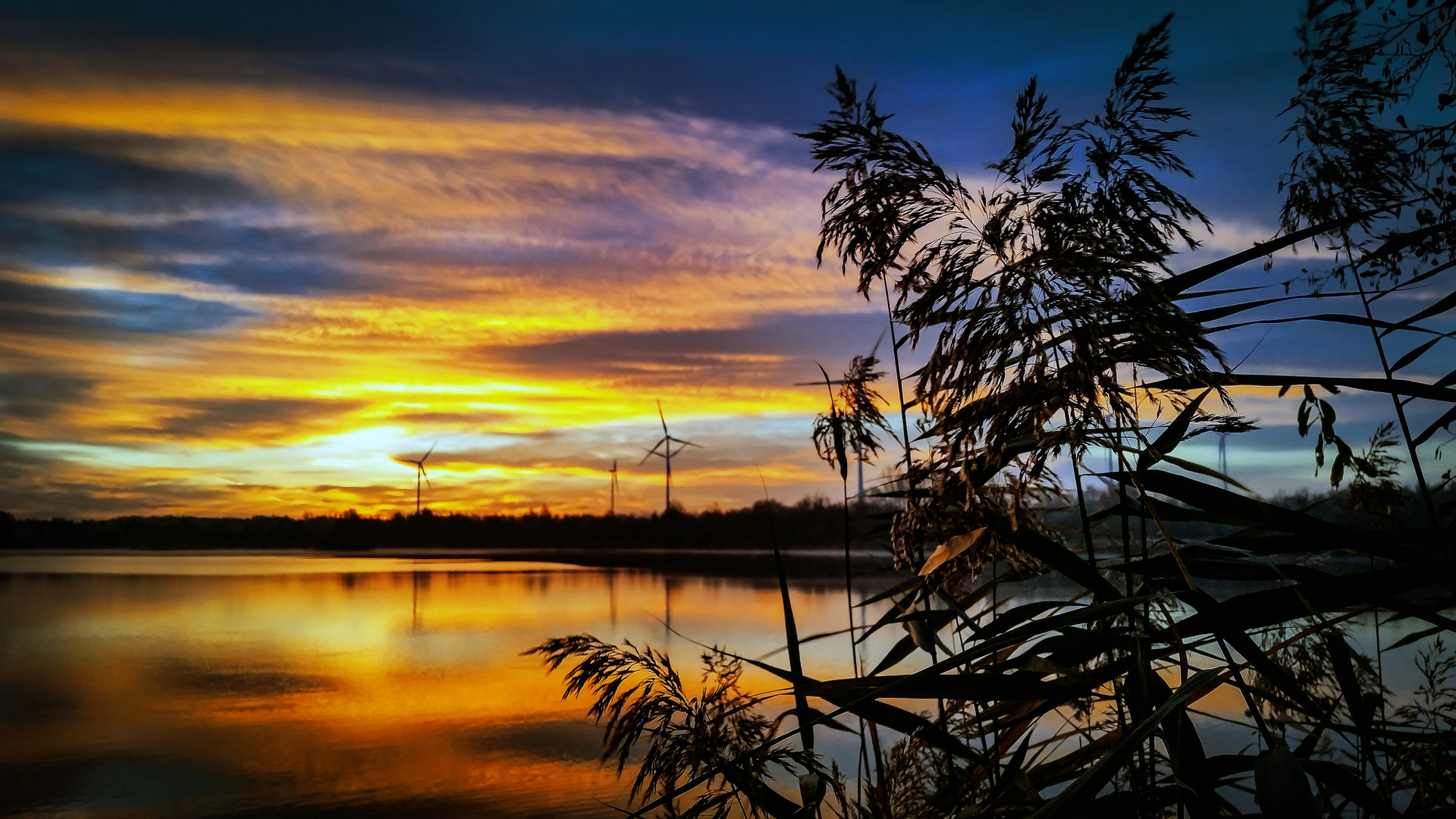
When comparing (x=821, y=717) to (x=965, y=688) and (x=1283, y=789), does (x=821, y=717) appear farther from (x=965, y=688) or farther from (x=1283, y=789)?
(x=1283, y=789)

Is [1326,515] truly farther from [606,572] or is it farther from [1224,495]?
[606,572]

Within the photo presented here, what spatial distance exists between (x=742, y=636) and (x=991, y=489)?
1488 centimetres

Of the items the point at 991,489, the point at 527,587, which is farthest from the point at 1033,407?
the point at 527,587

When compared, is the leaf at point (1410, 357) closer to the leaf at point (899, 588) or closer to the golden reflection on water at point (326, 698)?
the leaf at point (899, 588)

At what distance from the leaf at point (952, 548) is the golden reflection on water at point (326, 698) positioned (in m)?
7.00

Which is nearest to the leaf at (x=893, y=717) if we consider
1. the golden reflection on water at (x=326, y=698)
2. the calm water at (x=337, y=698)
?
the calm water at (x=337, y=698)

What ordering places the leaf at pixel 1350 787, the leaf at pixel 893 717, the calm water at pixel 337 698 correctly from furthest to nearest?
1. the calm water at pixel 337 698
2. the leaf at pixel 893 717
3. the leaf at pixel 1350 787

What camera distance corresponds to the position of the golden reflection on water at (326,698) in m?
8.86

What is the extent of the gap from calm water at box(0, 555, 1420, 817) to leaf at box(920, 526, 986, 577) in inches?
202

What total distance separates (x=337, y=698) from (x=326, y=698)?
0.54 feet

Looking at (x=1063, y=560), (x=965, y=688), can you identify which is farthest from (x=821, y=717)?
(x=1063, y=560)

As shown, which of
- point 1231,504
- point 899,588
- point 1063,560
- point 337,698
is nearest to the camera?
point 1231,504

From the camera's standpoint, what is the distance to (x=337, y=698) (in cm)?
1343

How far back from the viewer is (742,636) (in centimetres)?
1591
